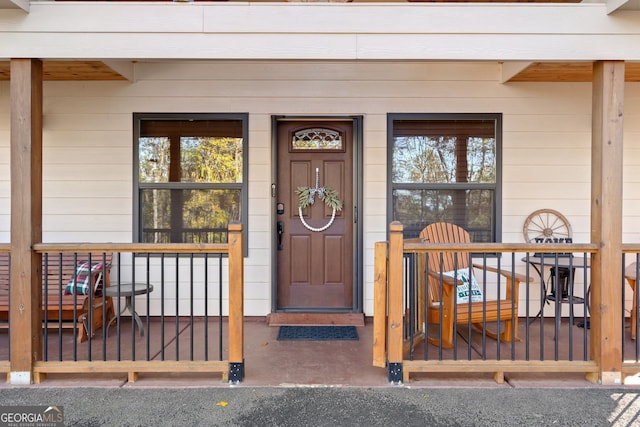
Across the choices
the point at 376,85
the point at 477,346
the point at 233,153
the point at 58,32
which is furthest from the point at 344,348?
the point at 58,32

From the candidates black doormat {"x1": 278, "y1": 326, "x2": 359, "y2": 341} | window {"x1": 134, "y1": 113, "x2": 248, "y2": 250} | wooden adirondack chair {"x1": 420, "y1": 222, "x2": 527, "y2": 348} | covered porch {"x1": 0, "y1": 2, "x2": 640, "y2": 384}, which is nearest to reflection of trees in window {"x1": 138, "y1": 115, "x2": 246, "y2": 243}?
window {"x1": 134, "y1": 113, "x2": 248, "y2": 250}

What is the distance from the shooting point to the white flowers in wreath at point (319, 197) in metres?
3.93

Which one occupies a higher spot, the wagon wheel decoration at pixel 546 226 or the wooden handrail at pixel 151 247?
the wagon wheel decoration at pixel 546 226

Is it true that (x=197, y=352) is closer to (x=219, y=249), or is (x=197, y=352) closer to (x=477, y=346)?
(x=219, y=249)

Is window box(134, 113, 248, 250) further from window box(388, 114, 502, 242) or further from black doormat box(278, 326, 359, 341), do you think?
window box(388, 114, 502, 242)

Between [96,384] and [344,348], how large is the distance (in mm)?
1704

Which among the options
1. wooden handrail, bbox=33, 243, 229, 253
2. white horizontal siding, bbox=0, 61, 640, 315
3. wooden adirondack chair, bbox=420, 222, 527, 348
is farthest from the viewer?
white horizontal siding, bbox=0, 61, 640, 315

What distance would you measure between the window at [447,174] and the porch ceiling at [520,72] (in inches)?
20.8

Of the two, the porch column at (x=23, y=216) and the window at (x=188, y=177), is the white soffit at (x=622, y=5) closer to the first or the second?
the window at (x=188, y=177)

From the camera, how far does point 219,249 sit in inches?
100

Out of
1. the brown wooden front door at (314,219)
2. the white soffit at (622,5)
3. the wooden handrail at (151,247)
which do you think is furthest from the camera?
the brown wooden front door at (314,219)

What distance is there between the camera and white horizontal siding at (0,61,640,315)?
3.84 metres

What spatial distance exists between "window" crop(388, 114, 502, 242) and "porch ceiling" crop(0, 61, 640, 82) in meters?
0.53

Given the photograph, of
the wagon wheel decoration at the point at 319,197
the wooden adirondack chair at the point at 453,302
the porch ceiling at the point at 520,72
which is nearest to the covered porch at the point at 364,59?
the wooden adirondack chair at the point at 453,302
